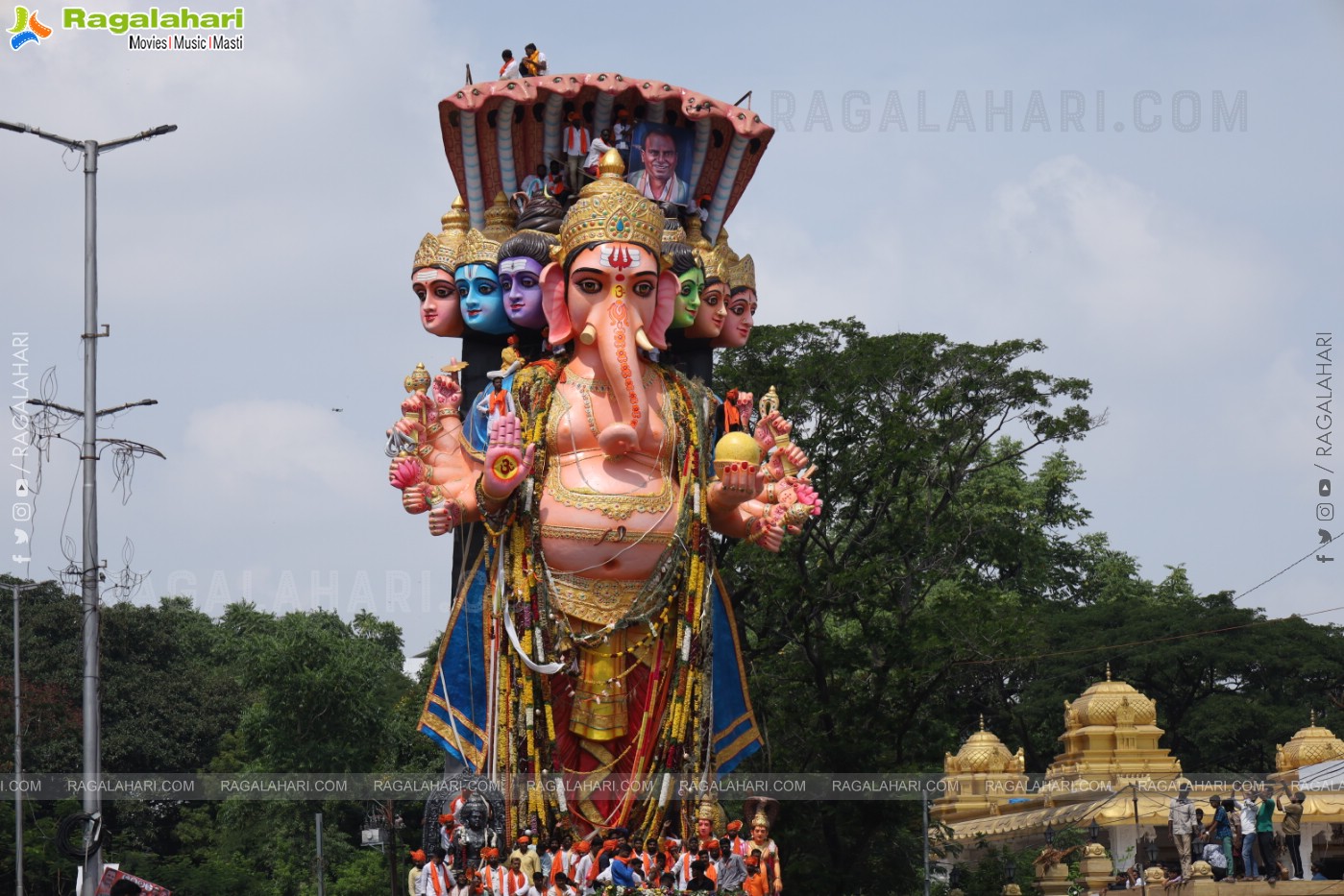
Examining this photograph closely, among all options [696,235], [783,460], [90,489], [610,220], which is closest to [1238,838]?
[783,460]

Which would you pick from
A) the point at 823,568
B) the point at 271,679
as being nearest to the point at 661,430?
the point at 823,568

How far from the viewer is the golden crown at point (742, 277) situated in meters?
20.4

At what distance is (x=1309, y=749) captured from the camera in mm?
32281

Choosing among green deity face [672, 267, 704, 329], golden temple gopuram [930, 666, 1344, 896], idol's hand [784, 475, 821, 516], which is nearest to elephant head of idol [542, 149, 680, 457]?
green deity face [672, 267, 704, 329]

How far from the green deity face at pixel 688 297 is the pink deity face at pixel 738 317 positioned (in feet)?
1.88

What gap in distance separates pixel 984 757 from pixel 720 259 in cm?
1918

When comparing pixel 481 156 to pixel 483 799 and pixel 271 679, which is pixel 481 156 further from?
pixel 271 679

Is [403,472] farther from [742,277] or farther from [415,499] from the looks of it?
[742,277]

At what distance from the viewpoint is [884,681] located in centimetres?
2650

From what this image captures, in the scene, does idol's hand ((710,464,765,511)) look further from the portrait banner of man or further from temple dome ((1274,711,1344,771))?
temple dome ((1274,711,1344,771))

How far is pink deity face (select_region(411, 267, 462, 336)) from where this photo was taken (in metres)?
19.8

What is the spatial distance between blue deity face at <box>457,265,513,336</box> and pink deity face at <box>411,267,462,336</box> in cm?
20

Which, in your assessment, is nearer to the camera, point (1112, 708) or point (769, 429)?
point (769, 429)

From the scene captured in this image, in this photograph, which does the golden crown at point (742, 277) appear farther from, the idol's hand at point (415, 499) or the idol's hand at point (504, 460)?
the idol's hand at point (415, 499)
